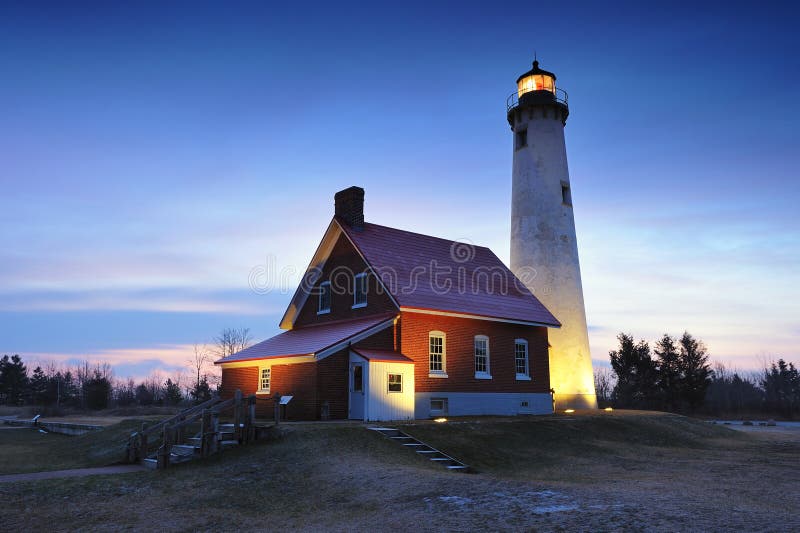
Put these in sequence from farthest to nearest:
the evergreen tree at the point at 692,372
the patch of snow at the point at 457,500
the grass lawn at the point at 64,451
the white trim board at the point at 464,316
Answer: the evergreen tree at the point at 692,372
the white trim board at the point at 464,316
the grass lawn at the point at 64,451
the patch of snow at the point at 457,500

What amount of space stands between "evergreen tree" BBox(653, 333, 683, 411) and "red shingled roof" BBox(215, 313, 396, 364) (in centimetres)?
3453

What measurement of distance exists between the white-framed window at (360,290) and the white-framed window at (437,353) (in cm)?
344

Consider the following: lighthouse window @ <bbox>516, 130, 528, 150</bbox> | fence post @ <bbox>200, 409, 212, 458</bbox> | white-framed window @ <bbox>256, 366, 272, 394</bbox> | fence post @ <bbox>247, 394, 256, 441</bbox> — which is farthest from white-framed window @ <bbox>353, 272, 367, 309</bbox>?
lighthouse window @ <bbox>516, 130, 528, 150</bbox>

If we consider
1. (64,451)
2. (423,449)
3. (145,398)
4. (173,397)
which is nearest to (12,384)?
(145,398)

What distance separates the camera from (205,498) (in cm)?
1296

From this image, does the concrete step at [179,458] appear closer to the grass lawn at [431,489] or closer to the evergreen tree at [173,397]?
the grass lawn at [431,489]

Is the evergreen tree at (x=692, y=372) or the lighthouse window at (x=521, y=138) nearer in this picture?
the lighthouse window at (x=521, y=138)

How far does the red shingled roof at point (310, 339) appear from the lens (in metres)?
22.6

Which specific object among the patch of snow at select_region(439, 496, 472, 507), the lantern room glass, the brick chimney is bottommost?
the patch of snow at select_region(439, 496, 472, 507)

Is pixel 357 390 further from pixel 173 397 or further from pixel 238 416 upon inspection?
pixel 173 397

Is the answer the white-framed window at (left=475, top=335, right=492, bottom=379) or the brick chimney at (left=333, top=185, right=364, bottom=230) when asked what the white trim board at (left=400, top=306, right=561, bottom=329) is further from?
the brick chimney at (left=333, top=185, right=364, bottom=230)

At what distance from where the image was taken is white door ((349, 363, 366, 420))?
21.9 meters

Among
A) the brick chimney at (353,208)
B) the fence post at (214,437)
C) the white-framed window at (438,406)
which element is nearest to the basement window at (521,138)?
the brick chimney at (353,208)

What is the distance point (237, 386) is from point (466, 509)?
19.6m
